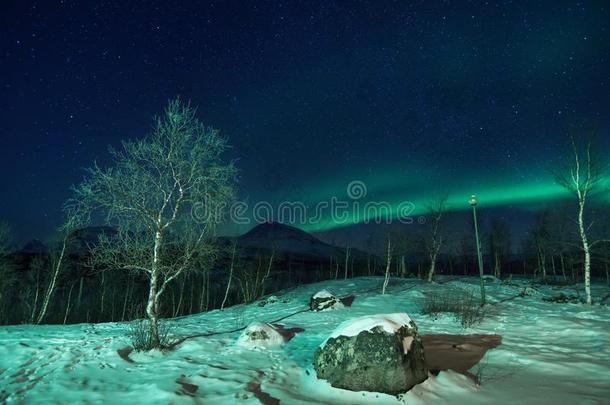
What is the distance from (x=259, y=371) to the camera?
8.09 m

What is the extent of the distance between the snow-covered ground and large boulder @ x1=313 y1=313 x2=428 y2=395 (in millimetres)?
210

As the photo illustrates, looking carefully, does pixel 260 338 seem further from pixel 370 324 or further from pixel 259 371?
pixel 370 324

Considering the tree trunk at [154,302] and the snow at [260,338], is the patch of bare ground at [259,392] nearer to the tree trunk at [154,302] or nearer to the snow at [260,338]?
the snow at [260,338]

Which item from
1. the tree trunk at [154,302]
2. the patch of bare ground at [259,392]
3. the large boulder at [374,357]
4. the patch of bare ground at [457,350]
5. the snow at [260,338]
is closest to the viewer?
the patch of bare ground at [259,392]

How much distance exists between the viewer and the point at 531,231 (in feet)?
158

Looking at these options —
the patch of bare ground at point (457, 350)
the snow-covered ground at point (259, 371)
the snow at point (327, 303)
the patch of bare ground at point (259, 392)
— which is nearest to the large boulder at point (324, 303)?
the snow at point (327, 303)

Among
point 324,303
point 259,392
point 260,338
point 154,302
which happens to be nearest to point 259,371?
point 259,392

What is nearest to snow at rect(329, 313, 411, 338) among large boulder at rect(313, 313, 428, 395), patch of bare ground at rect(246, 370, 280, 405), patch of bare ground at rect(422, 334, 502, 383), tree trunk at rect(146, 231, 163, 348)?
large boulder at rect(313, 313, 428, 395)

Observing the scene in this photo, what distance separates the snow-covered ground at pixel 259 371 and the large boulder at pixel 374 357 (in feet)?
0.69

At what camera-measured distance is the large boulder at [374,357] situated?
645 cm

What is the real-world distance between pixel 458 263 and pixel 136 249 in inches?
3975

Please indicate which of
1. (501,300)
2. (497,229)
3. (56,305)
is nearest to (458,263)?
(497,229)

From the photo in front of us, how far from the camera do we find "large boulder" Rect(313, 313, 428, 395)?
21.2 ft

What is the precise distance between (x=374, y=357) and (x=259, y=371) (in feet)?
9.76
